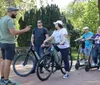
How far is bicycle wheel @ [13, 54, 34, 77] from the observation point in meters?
9.51

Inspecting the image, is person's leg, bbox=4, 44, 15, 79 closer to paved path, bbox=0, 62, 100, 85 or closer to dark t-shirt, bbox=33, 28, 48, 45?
paved path, bbox=0, 62, 100, 85

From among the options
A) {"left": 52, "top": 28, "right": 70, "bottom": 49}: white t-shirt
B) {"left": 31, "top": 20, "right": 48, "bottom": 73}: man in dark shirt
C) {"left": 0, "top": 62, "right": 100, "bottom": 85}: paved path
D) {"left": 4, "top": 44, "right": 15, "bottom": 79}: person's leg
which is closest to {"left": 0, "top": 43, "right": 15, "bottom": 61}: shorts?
{"left": 4, "top": 44, "right": 15, "bottom": 79}: person's leg

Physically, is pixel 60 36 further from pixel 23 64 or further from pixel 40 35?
pixel 23 64

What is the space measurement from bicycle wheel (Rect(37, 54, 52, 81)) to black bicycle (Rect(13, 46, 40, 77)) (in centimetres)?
57

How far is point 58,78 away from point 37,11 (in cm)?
1335

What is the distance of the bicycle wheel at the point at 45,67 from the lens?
8.73 metres

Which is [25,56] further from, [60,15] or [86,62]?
[60,15]

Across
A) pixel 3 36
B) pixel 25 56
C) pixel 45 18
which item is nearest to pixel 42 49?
pixel 25 56

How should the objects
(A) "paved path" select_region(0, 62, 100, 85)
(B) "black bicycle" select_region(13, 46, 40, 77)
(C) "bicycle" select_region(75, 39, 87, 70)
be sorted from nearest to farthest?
1. (A) "paved path" select_region(0, 62, 100, 85)
2. (B) "black bicycle" select_region(13, 46, 40, 77)
3. (C) "bicycle" select_region(75, 39, 87, 70)

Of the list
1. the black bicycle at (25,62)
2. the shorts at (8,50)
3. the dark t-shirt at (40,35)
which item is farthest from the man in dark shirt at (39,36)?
the shorts at (8,50)

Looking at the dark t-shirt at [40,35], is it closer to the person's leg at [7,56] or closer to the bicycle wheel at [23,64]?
the bicycle wheel at [23,64]

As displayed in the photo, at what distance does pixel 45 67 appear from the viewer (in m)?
8.91

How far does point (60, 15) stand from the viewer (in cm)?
2264

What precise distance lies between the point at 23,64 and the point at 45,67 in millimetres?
1033
